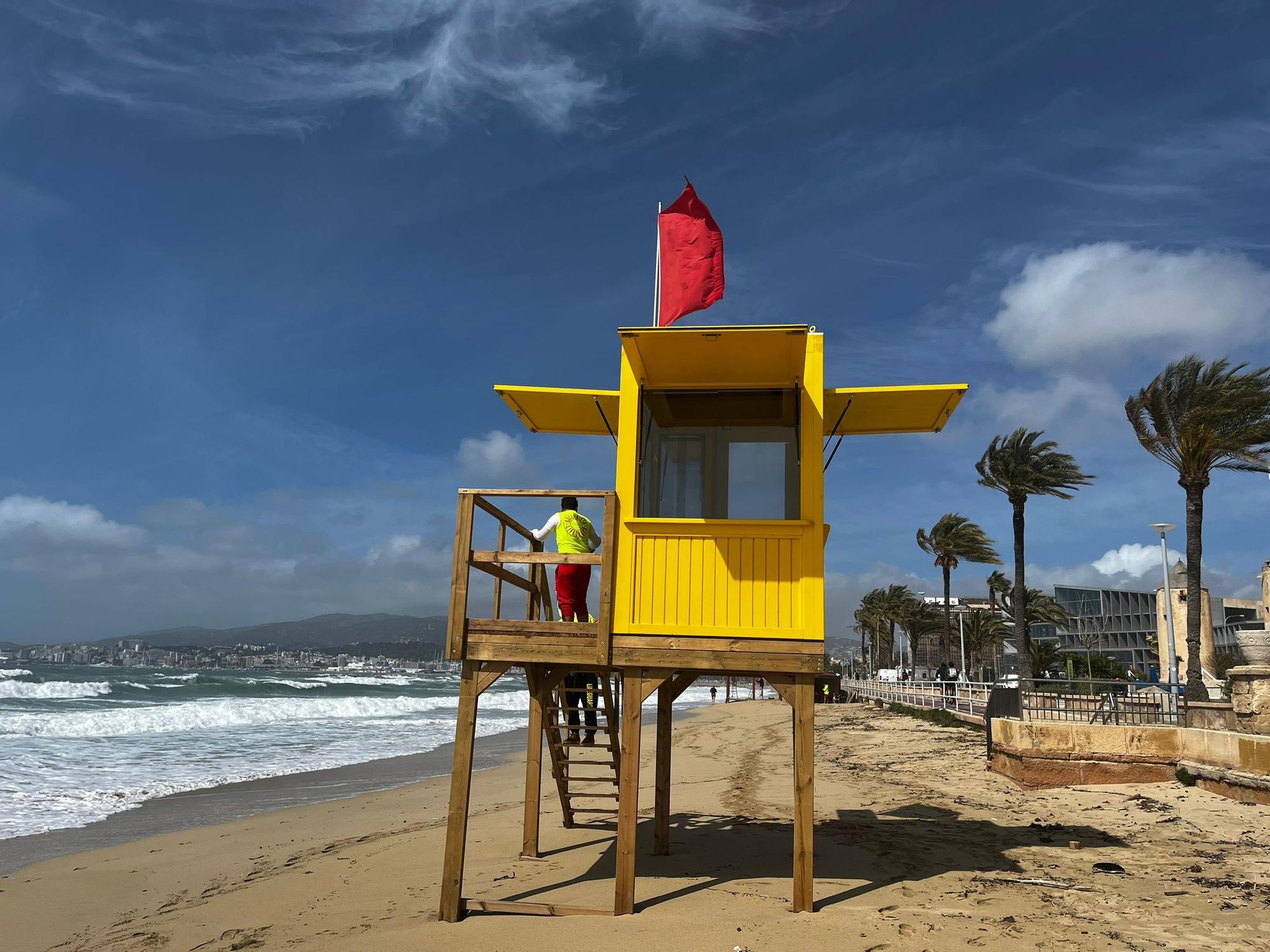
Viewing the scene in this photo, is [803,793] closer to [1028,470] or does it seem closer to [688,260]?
[688,260]

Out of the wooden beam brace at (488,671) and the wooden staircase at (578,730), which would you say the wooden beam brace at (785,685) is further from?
the wooden beam brace at (488,671)

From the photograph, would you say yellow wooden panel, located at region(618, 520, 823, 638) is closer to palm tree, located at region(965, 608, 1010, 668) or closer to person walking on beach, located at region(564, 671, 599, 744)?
person walking on beach, located at region(564, 671, 599, 744)

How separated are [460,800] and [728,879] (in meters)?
2.63

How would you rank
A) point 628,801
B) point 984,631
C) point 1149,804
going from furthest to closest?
point 984,631 < point 1149,804 < point 628,801

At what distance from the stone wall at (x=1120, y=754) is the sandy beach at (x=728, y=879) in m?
0.31

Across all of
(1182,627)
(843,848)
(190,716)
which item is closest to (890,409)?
(843,848)

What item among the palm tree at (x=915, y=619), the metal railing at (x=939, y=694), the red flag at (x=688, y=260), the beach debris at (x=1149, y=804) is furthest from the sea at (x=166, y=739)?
the palm tree at (x=915, y=619)

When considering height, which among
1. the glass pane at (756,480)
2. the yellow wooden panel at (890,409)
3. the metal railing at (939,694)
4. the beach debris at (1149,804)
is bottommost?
the metal railing at (939,694)

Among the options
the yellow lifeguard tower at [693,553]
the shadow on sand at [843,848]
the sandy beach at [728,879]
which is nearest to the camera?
the sandy beach at [728,879]

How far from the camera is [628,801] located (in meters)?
6.90

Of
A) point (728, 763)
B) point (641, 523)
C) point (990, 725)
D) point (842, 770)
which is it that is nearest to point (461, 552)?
point (641, 523)

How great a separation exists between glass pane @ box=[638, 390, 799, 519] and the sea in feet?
36.1

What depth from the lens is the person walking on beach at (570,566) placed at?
8.46 metres

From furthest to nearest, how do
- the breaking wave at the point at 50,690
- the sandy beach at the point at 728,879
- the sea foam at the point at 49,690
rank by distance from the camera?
1. the breaking wave at the point at 50,690
2. the sea foam at the point at 49,690
3. the sandy beach at the point at 728,879
